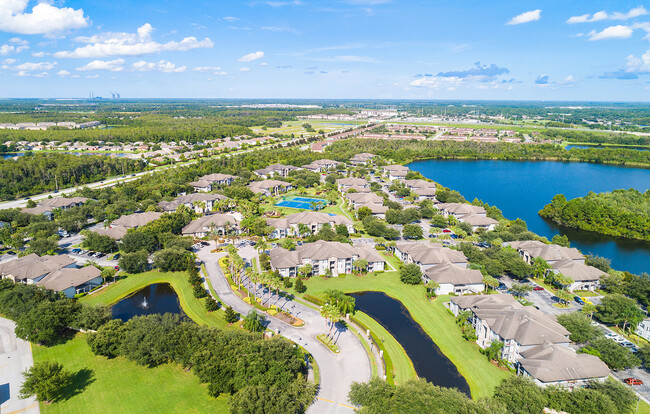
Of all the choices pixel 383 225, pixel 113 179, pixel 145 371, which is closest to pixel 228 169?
pixel 113 179

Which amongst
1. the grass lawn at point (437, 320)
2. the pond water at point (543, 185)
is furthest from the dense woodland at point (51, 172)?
the pond water at point (543, 185)

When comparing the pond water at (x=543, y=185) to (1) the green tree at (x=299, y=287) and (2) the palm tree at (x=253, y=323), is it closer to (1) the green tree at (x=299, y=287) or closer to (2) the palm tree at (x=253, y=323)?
(1) the green tree at (x=299, y=287)

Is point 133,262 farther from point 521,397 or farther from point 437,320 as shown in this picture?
point 521,397

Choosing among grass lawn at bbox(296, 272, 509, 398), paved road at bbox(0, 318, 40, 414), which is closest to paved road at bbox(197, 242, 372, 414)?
grass lawn at bbox(296, 272, 509, 398)

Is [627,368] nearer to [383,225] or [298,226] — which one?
[383,225]

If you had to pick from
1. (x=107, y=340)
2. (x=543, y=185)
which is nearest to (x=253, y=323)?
(x=107, y=340)

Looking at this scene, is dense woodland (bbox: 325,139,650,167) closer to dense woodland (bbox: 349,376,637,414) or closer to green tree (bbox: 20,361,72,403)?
dense woodland (bbox: 349,376,637,414)

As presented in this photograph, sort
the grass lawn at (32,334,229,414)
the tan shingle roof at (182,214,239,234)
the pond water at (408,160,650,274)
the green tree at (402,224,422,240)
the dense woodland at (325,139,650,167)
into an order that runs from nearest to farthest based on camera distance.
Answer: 1. the grass lawn at (32,334,229,414)
2. the green tree at (402,224,422,240)
3. the pond water at (408,160,650,274)
4. the tan shingle roof at (182,214,239,234)
5. the dense woodland at (325,139,650,167)
